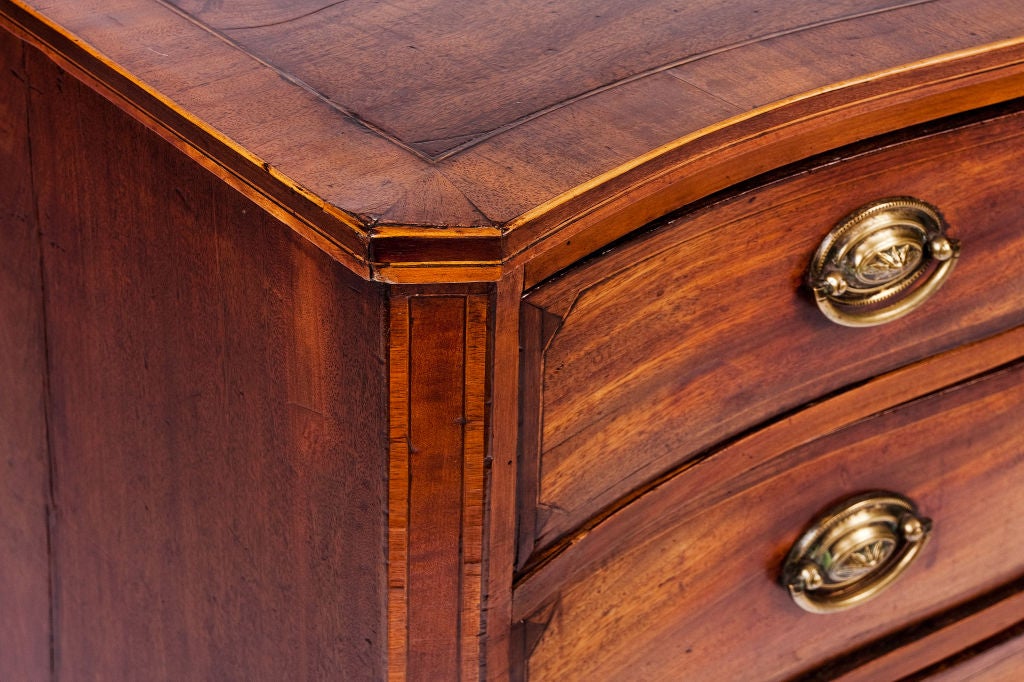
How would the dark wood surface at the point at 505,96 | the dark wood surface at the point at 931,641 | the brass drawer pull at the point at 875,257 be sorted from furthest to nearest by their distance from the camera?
the dark wood surface at the point at 931,641, the brass drawer pull at the point at 875,257, the dark wood surface at the point at 505,96

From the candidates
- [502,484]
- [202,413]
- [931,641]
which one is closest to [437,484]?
[502,484]

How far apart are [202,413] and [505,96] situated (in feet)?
0.64

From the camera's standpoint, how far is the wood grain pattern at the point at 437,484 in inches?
19.1

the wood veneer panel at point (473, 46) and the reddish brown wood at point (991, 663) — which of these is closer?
the wood veneer panel at point (473, 46)

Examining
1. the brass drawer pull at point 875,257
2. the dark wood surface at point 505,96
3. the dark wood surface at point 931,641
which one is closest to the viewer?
the dark wood surface at point 505,96

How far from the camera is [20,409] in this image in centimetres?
73

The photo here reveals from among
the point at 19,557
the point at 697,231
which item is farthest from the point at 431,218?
the point at 19,557

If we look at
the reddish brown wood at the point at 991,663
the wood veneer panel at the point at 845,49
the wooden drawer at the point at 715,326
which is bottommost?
the reddish brown wood at the point at 991,663

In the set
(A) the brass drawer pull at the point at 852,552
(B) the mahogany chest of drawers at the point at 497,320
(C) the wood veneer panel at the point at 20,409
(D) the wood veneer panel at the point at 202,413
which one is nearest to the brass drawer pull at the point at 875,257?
(B) the mahogany chest of drawers at the point at 497,320

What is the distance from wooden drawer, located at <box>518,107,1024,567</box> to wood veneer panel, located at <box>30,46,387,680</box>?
0.23 feet

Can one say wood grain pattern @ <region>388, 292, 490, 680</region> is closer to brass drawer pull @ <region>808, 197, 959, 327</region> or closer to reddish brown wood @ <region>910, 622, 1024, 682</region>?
brass drawer pull @ <region>808, 197, 959, 327</region>

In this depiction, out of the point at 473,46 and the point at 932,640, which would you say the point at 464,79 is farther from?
the point at 932,640

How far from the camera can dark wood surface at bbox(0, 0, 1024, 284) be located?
475mm

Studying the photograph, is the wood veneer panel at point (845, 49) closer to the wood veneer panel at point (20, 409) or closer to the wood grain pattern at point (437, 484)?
the wood grain pattern at point (437, 484)
